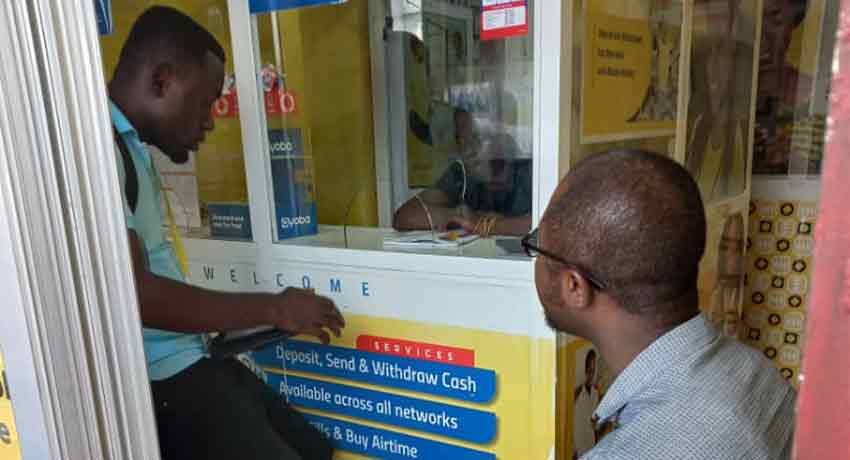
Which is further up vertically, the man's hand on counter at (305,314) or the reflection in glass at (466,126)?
the reflection in glass at (466,126)

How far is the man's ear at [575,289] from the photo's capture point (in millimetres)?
1015

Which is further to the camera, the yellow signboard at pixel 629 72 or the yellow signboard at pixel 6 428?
the yellow signboard at pixel 629 72

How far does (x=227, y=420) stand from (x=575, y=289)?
44.2 inches

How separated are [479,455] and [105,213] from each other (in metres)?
1.13

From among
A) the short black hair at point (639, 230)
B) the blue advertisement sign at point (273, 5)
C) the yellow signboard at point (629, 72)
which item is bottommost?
the short black hair at point (639, 230)

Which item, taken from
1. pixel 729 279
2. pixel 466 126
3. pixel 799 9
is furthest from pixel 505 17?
pixel 799 9

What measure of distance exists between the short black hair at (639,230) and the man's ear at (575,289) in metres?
0.03

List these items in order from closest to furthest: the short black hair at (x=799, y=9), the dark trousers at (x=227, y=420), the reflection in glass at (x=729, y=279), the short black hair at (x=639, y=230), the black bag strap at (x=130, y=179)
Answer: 1. the short black hair at (x=639, y=230)
2. the black bag strap at (x=130, y=179)
3. the dark trousers at (x=227, y=420)
4. the reflection in glass at (x=729, y=279)
5. the short black hair at (x=799, y=9)

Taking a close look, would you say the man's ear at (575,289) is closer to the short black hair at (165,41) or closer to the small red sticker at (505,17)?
the small red sticker at (505,17)

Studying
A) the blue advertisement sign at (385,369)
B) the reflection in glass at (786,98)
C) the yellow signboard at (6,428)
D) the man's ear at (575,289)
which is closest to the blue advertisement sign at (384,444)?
the blue advertisement sign at (385,369)

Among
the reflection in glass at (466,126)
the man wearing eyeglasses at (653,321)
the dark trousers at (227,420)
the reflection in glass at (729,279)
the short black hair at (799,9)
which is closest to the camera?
the man wearing eyeglasses at (653,321)

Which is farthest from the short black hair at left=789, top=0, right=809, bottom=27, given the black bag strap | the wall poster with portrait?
the black bag strap

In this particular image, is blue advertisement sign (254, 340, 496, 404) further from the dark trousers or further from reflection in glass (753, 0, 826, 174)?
reflection in glass (753, 0, 826, 174)

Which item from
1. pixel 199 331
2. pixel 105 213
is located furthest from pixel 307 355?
pixel 105 213
